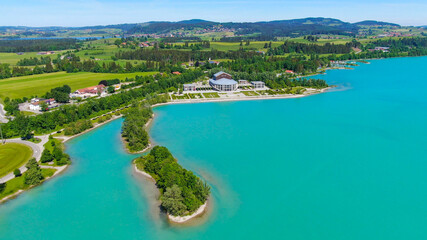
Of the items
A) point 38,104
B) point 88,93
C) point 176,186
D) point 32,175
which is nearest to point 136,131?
point 32,175

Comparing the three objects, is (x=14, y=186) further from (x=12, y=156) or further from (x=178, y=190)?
(x=178, y=190)

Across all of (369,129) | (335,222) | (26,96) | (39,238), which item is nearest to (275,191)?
(335,222)

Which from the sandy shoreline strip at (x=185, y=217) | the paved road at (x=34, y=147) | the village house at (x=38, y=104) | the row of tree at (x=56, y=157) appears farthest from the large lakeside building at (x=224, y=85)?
the sandy shoreline strip at (x=185, y=217)

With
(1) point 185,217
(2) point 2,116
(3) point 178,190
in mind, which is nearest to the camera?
(1) point 185,217

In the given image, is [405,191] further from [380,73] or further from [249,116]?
[380,73]

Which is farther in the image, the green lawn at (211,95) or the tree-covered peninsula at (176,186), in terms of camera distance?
the green lawn at (211,95)

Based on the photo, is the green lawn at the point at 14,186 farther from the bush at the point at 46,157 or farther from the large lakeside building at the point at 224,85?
the large lakeside building at the point at 224,85
